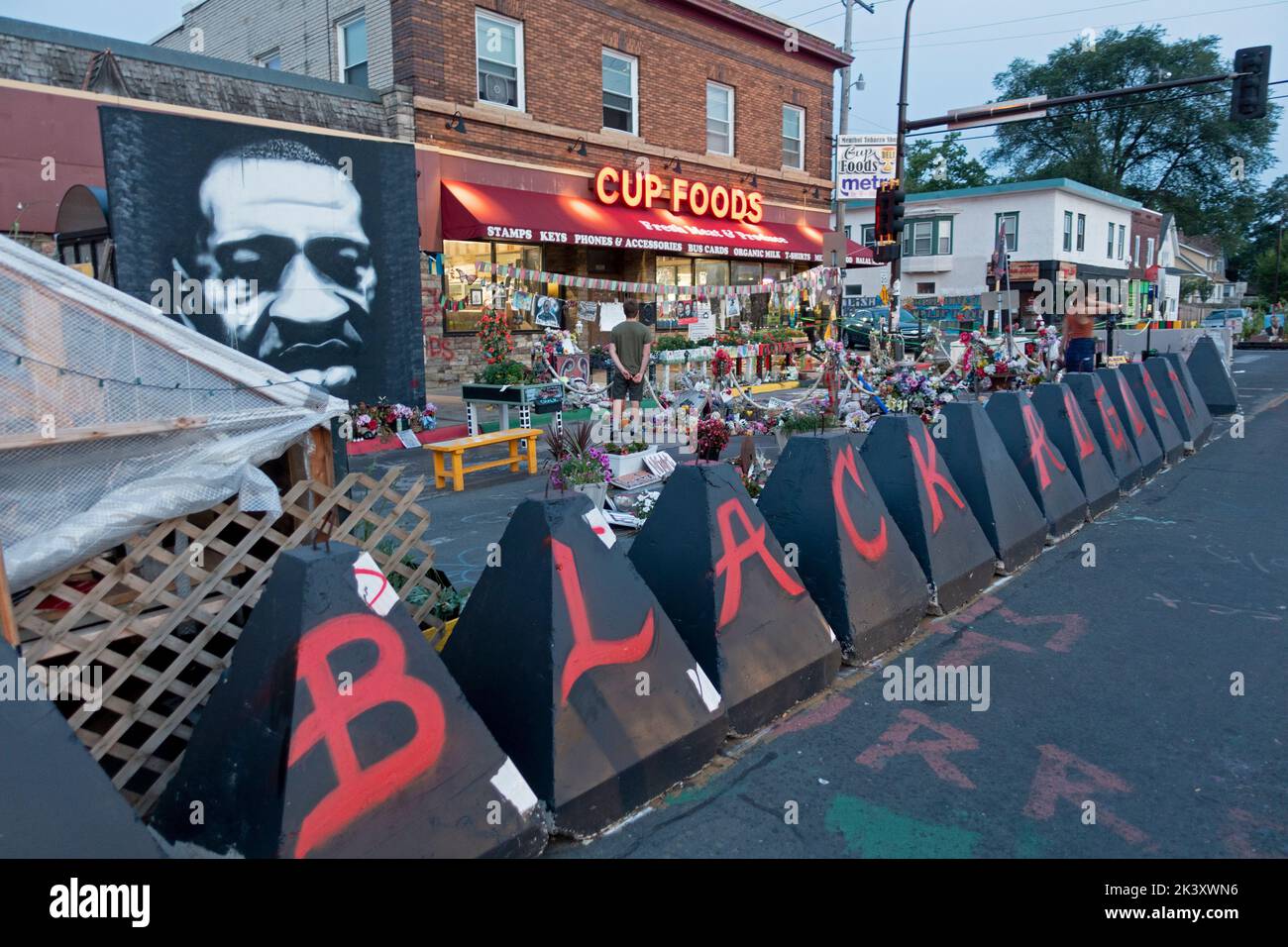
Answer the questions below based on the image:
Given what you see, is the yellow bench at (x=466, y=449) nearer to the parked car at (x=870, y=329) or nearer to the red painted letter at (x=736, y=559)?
the red painted letter at (x=736, y=559)

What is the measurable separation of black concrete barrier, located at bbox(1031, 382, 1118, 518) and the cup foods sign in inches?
547

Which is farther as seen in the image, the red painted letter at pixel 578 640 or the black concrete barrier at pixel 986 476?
the black concrete barrier at pixel 986 476

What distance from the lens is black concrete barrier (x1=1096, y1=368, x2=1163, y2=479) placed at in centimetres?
992

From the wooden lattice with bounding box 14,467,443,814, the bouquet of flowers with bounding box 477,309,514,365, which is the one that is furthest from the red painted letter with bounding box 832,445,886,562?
the bouquet of flowers with bounding box 477,309,514,365

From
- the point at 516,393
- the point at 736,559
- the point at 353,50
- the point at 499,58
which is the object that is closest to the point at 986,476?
the point at 736,559

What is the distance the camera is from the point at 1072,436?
26.9ft

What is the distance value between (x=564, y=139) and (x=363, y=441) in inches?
352

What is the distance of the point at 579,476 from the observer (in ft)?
25.2

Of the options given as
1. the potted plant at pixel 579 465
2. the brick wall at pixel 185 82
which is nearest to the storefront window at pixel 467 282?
the brick wall at pixel 185 82

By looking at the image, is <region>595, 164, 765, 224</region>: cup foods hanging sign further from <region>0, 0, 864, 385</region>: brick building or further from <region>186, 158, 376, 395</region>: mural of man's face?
<region>186, 158, 376, 395</region>: mural of man's face

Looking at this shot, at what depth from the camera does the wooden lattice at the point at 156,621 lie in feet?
11.0

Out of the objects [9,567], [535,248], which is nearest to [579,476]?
[9,567]

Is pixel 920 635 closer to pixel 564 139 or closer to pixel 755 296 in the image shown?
pixel 564 139

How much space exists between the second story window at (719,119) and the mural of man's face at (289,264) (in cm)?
1266
